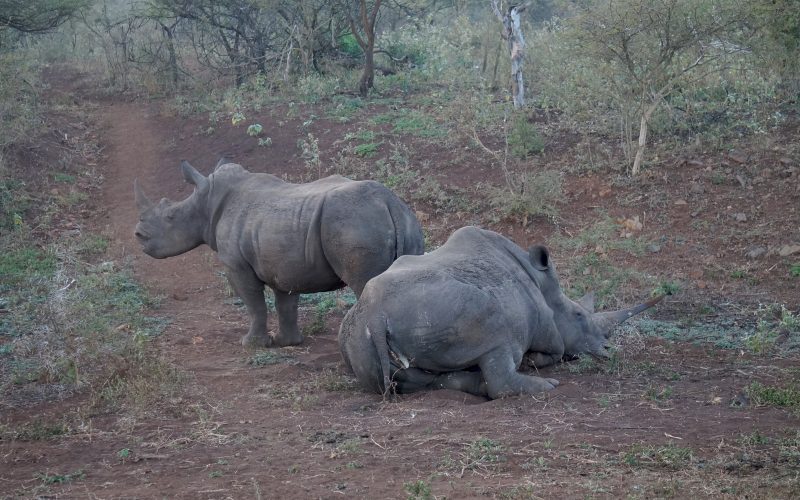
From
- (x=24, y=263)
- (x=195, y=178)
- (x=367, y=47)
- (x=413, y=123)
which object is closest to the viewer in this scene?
(x=195, y=178)

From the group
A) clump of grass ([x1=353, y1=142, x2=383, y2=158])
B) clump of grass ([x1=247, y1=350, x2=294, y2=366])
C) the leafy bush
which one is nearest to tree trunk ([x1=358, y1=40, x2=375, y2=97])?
the leafy bush

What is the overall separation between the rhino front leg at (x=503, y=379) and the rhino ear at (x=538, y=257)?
1.14 meters

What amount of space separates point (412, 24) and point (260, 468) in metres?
19.5

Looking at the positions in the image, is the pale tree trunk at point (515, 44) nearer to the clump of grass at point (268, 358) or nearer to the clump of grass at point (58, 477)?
the clump of grass at point (268, 358)

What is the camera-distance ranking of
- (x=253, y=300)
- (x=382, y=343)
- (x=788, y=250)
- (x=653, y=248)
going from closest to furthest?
(x=382, y=343) < (x=253, y=300) < (x=788, y=250) < (x=653, y=248)

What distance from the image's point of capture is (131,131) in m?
18.6

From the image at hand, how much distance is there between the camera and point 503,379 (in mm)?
6707

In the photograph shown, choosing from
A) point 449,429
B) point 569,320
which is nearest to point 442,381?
point 449,429

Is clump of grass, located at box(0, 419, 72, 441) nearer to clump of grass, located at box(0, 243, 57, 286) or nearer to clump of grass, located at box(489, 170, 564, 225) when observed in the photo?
clump of grass, located at box(0, 243, 57, 286)

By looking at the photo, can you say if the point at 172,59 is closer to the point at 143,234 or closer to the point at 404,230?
the point at 143,234

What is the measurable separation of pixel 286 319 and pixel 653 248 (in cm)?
483

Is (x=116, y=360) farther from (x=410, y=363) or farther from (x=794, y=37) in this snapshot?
(x=794, y=37)

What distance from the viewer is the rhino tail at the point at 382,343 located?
6.65 meters

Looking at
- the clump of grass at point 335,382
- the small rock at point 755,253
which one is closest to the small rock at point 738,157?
the small rock at point 755,253
